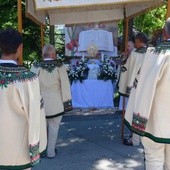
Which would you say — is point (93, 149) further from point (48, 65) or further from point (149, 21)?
point (149, 21)

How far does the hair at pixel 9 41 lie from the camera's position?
134 inches

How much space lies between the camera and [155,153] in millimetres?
3900

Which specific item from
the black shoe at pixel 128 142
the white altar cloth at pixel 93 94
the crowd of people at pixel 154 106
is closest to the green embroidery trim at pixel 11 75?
the crowd of people at pixel 154 106

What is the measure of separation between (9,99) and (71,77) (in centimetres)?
610

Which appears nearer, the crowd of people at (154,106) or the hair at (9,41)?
the hair at (9,41)

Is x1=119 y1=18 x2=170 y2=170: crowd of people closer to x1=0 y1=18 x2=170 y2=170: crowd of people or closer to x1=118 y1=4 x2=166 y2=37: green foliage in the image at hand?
x1=0 y1=18 x2=170 y2=170: crowd of people

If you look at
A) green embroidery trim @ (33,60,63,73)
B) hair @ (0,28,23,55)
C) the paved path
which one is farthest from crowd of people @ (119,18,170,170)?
green embroidery trim @ (33,60,63,73)

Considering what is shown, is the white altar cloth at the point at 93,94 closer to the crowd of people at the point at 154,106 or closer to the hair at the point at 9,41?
the crowd of people at the point at 154,106

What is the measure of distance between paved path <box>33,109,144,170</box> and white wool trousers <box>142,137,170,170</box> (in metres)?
1.41

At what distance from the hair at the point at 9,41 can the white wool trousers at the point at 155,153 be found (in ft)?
5.13

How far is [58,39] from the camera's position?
14.6 metres

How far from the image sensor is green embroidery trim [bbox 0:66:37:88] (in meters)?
3.38

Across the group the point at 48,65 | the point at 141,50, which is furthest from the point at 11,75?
the point at 141,50

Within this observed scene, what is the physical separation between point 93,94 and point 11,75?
599 centimetres
